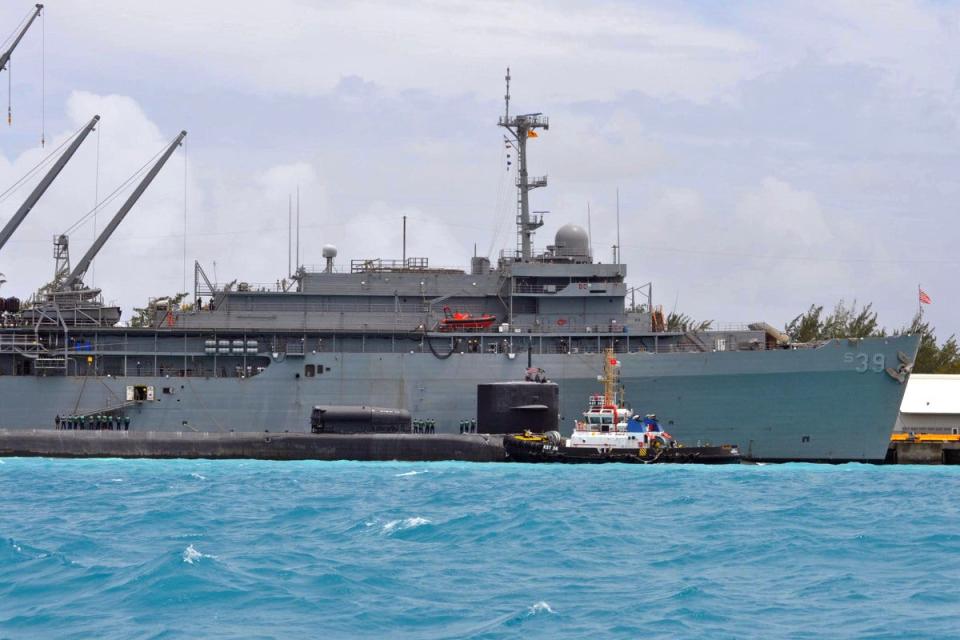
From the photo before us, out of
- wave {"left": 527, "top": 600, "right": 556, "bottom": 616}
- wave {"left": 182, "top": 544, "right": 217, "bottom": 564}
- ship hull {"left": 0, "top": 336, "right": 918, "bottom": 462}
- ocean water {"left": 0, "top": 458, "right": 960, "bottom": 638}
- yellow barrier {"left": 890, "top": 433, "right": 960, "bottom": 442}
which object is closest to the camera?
ocean water {"left": 0, "top": 458, "right": 960, "bottom": 638}

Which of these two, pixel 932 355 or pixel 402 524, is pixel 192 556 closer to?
pixel 402 524

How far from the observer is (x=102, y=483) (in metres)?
40.7

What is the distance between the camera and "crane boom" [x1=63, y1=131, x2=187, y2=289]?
5634 centimetres

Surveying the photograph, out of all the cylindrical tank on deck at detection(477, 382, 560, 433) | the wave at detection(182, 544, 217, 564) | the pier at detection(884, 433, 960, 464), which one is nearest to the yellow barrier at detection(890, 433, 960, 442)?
the pier at detection(884, 433, 960, 464)

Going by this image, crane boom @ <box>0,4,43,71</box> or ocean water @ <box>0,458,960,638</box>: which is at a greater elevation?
crane boom @ <box>0,4,43,71</box>

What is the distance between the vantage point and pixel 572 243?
186 ft

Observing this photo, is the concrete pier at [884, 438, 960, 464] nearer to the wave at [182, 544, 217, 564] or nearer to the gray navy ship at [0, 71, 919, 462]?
the gray navy ship at [0, 71, 919, 462]

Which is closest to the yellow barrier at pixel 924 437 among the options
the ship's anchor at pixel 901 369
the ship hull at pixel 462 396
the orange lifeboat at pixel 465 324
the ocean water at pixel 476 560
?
the ship hull at pixel 462 396

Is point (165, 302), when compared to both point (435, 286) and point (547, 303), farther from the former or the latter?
point (547, 303)

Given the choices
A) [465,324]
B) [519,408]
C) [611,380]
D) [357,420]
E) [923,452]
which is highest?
[465,324]

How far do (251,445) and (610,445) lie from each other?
45.6 ft

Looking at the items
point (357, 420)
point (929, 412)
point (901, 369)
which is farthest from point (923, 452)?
point (357, 420)

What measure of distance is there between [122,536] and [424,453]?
23.3 meters

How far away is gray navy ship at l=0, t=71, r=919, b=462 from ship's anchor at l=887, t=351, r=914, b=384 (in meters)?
2.67
